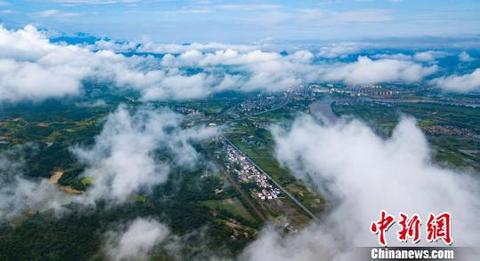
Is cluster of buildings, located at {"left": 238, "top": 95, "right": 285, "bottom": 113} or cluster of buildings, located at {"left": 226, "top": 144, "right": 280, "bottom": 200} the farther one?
cluster of buildings, located at {"left": 238, "top": 95, "right": 285, "bottom": 113}

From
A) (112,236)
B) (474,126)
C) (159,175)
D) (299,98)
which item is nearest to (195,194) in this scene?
(159,175)

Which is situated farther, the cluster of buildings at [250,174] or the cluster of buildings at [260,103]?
the cluster of buildings at [260,103]

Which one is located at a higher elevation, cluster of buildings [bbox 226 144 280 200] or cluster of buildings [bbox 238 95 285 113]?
cluster of buildings [bbox 238 95 285 113]

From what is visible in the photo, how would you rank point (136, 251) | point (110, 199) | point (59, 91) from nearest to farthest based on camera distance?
1. point (136, 251)
2. point (110, 199)
3. point (59, 91)

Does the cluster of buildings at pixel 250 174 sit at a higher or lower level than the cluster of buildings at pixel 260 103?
lower

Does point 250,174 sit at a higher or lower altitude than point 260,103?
lower

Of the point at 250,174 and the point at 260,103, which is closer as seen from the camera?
the point at 250,174

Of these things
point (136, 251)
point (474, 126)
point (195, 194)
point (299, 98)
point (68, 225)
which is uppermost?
point (299, 98)

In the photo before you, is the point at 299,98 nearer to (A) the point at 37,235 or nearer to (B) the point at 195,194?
(B) the point at 195,194
